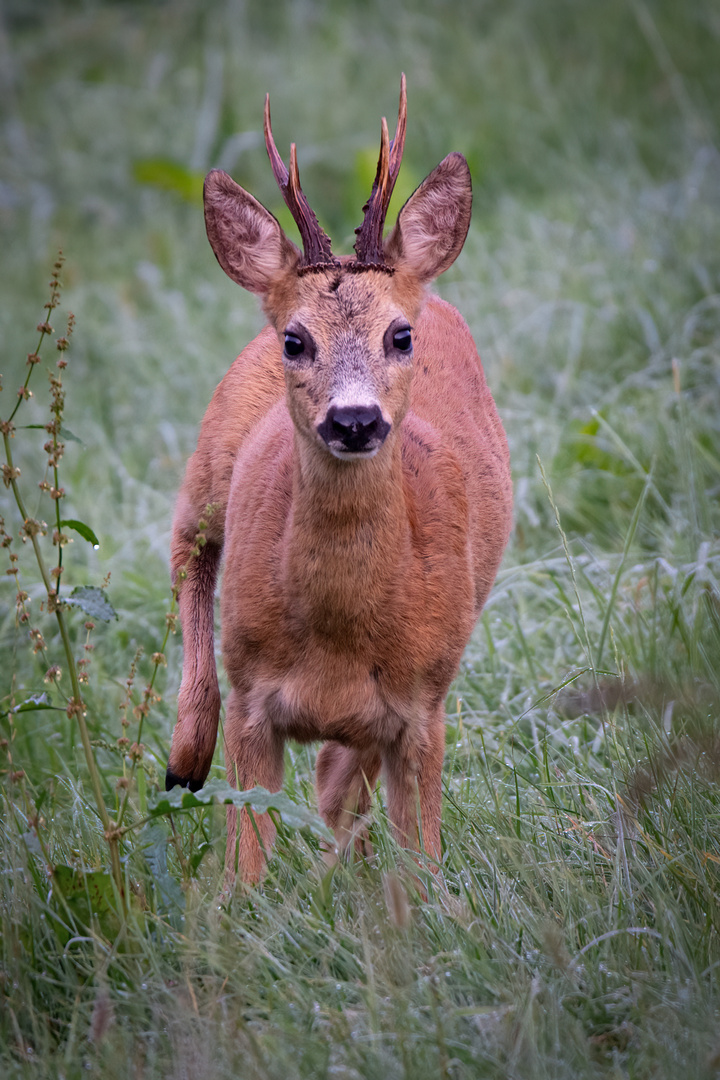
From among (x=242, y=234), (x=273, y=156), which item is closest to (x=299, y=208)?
(x=273, y=156)

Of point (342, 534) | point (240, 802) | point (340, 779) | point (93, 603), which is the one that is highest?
point (342, 534)

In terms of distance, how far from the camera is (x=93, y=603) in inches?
103

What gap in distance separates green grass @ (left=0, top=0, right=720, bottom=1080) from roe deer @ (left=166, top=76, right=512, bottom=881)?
238 millimetres

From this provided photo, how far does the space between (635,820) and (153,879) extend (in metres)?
1.09

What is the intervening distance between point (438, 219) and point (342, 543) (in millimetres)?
969

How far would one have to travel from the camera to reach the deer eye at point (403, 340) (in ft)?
9.80

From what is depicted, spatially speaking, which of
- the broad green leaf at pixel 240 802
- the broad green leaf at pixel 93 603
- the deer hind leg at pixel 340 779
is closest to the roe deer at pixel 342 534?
the deer hind leg at pixel 340 779

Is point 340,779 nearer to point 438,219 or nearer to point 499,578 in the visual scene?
point 499,578

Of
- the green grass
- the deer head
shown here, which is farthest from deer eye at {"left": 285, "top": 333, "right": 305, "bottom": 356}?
the green grass

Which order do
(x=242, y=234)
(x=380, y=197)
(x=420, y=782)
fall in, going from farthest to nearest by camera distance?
(x=242, y=234), (x=420, y=782), (x=380, y=197)

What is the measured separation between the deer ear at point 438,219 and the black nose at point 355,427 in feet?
2.13

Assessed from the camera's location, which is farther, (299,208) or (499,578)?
(499,578)

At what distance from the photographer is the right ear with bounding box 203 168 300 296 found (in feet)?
10.4

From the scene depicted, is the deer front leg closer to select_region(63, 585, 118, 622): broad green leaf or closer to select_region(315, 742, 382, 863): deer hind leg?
select_region(315, 742, 382, 863): deer hind leg
